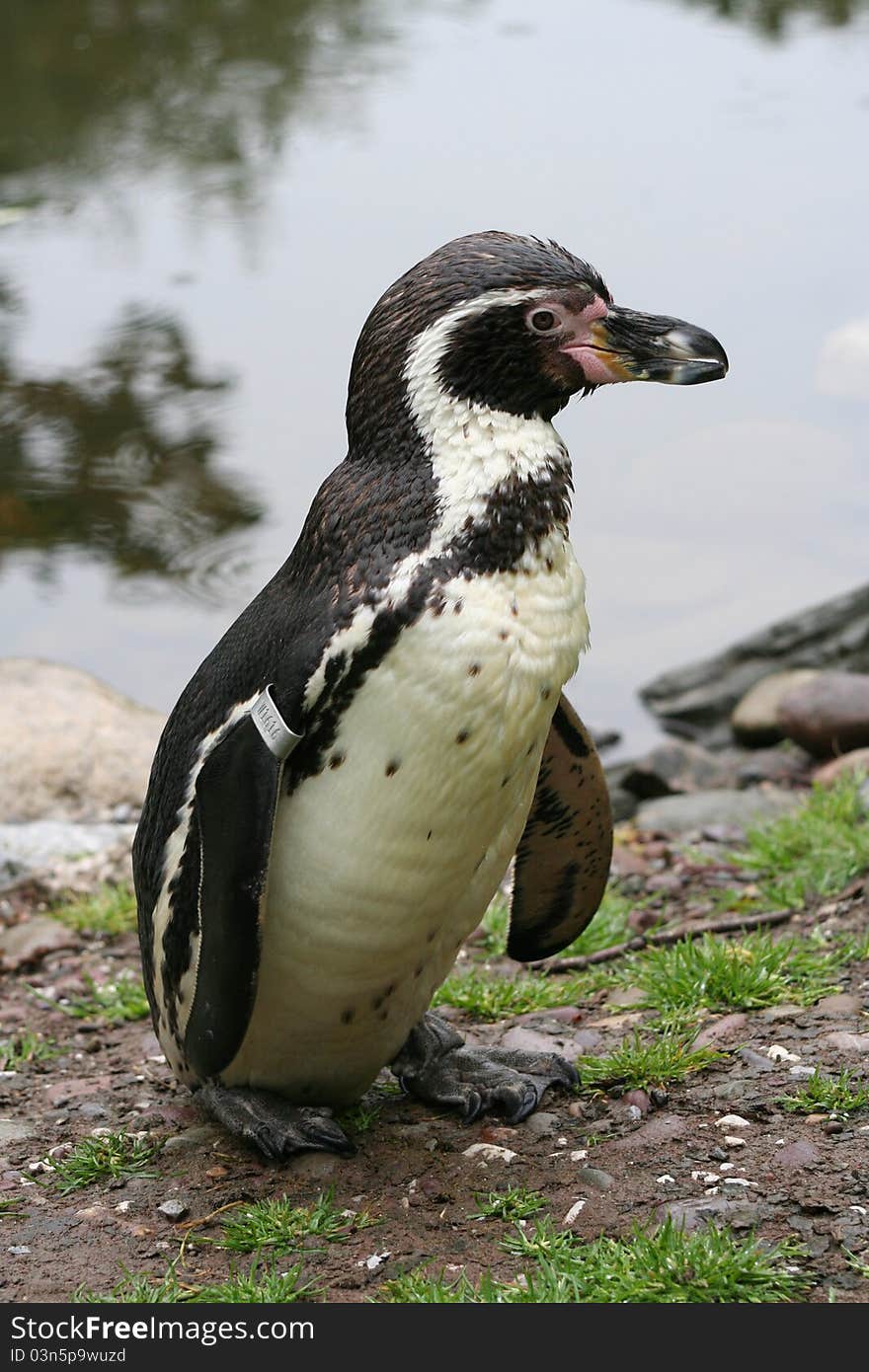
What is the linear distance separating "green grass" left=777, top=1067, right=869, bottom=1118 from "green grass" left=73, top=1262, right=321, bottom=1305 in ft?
3.63

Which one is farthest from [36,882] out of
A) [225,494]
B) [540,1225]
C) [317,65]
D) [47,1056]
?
[317,65]

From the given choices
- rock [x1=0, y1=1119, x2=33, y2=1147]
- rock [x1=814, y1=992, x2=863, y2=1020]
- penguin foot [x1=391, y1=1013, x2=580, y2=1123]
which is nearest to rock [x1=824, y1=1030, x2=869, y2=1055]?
rock [x1=814, y1=992, x2=863, y2=1020]

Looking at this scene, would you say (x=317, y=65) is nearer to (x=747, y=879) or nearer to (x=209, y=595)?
(x=209, y=595)

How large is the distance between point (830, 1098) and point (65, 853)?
343 cm

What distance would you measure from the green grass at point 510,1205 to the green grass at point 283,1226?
0.68 feet

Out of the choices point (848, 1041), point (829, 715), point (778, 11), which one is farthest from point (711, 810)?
point (778, 11)

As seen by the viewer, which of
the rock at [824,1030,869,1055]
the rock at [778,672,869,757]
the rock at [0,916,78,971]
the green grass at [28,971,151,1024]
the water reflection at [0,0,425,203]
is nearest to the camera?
the rock at [824,1030,869,1055]

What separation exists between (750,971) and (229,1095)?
1354 millimetres

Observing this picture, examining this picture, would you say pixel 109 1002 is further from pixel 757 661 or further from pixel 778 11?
pixel 778 11

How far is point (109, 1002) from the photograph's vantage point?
189 inches

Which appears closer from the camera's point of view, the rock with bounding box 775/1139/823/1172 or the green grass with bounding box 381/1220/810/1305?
the green grass with bounding box 381/1220/810/1305

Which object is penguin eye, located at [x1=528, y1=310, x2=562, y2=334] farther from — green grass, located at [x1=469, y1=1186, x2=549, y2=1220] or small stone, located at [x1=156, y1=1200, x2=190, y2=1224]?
small stone, located at [x1=156, y1=1200, x2=190, y2=1224]

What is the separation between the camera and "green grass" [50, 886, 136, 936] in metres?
5.51

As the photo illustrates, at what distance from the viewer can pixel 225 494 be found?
10422 mm
